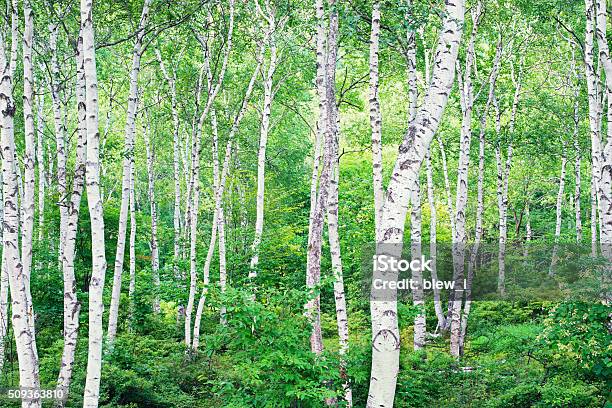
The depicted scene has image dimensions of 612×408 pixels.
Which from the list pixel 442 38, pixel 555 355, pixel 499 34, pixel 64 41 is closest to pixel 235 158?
pixel 64 41

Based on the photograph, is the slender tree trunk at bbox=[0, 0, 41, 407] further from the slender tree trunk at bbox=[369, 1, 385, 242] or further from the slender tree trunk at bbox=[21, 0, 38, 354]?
the slender tree trunk at bbox=[369, 1, 385, 242]

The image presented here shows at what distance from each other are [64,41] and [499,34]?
35.1 ft

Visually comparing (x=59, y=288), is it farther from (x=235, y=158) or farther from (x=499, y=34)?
(x=499, y=34)

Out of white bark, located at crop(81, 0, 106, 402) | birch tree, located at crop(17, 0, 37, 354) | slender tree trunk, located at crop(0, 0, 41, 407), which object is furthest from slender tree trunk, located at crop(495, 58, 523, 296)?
slender tree trunk, located at crop(0, 0, 41, 407)

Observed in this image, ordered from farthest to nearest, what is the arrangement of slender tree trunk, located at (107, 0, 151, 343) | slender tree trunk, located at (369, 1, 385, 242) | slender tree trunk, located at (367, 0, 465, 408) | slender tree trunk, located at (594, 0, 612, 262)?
slender tree trunk, located at (107, 0, 151, 343), slender tree trunk, located at (594, 0, 612, 262), slender tree trunk, located at (369, 1, 385, 242), slender tree trunk, located at (367, 0, 465, 408)

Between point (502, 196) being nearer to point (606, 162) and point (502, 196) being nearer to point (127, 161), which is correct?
point (606, 162)

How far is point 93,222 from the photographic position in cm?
608

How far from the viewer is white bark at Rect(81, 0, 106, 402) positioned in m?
5.93

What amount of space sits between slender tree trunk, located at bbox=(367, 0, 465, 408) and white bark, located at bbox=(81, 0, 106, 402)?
2.86m

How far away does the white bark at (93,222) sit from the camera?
19.5 feet

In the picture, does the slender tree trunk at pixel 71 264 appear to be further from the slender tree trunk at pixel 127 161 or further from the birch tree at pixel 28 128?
the slender tree trunk at pixel 127 161

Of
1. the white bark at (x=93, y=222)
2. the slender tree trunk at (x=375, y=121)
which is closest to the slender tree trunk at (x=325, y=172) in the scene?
the slender tree trunk at (x=375, y=121)

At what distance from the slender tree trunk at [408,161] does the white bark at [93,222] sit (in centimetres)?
286

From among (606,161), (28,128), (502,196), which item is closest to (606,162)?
(606,161)
